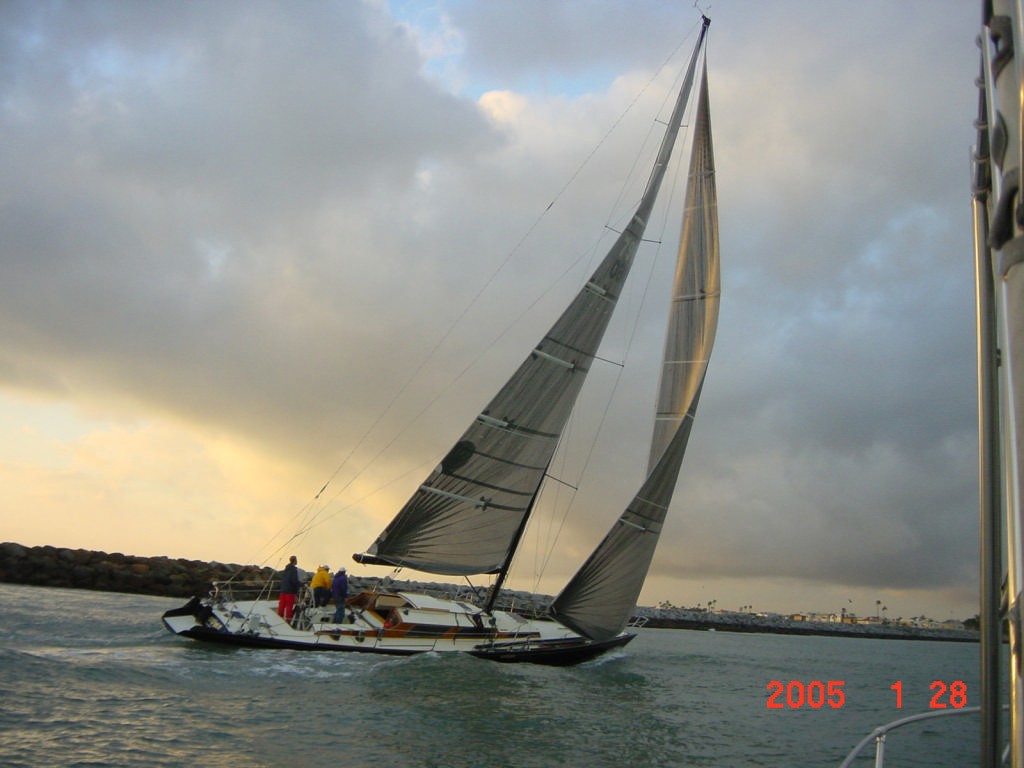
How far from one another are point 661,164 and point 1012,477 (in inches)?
850

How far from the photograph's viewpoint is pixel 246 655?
1570cm

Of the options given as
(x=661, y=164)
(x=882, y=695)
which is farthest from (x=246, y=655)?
(x=882, y=695)

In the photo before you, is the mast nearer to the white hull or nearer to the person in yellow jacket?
the white hull

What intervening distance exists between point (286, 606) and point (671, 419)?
11.3m

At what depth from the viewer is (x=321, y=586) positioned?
59.8ft

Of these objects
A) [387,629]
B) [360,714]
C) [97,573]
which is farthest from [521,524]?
[97,573]

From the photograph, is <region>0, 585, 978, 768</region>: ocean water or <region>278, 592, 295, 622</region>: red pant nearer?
Answer: <region>0, 585, 978, 768</region>: ocean water

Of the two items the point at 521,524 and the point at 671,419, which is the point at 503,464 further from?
the point at 671,419

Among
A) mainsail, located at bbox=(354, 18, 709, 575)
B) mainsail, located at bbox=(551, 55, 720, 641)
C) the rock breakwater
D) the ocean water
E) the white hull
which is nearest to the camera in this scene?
the ocean water

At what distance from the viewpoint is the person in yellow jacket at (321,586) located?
1820 centimetres

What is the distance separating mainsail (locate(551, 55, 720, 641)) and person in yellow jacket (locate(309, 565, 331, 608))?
221 inches

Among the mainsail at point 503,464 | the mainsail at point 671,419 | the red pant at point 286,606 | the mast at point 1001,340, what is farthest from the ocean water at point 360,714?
the mast at point 1001,340

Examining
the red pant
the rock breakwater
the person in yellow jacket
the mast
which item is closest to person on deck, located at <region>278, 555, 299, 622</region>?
the red pant

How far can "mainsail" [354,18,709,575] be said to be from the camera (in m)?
19.2
